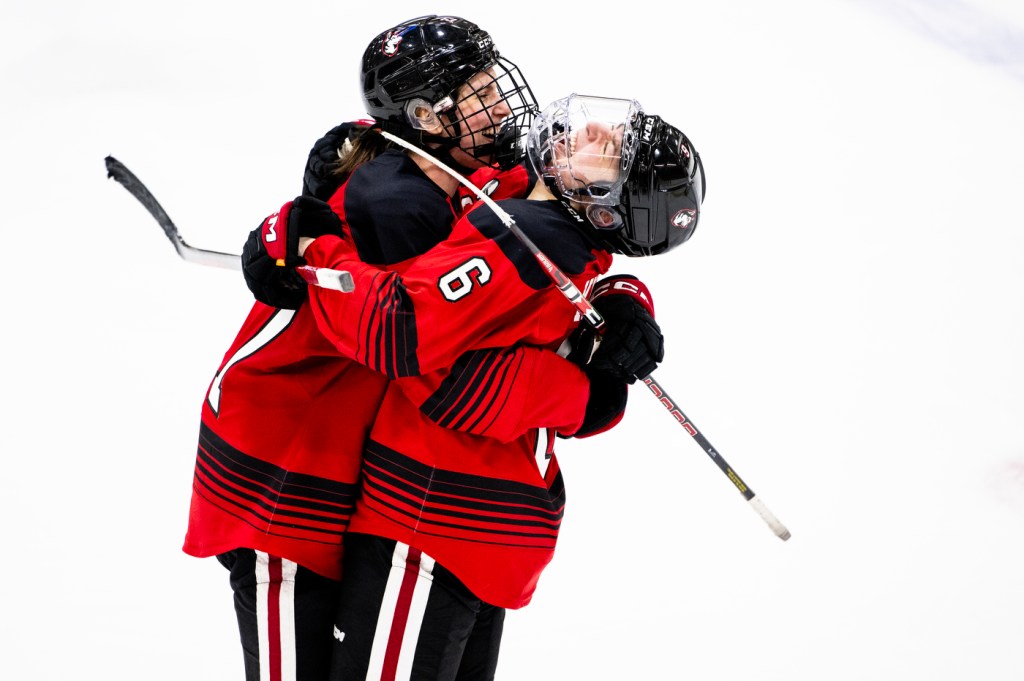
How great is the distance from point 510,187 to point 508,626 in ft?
3.95

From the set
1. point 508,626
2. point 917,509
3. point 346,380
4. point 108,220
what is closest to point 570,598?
point 508,626

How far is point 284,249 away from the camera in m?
1.58

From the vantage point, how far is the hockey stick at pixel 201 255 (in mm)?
1506

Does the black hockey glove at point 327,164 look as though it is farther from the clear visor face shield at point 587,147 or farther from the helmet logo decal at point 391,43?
the clear visor face shield at point 587,147

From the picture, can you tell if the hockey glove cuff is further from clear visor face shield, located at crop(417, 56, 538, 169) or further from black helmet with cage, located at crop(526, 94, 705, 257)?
clear visor face shield, located at crop(417, 56, 538, 169)

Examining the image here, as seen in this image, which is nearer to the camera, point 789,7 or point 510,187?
point 510,187

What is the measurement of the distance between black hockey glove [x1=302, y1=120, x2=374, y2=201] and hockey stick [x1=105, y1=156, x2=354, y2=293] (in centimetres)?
17

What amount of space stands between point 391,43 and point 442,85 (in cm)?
11

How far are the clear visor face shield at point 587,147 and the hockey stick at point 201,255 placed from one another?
343 millimetres

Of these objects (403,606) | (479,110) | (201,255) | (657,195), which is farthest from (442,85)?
(403,606)

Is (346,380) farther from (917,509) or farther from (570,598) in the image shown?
(917,509)

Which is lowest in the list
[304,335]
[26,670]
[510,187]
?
[26,670]

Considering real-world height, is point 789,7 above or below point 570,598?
above

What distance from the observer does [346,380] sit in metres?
1.75
